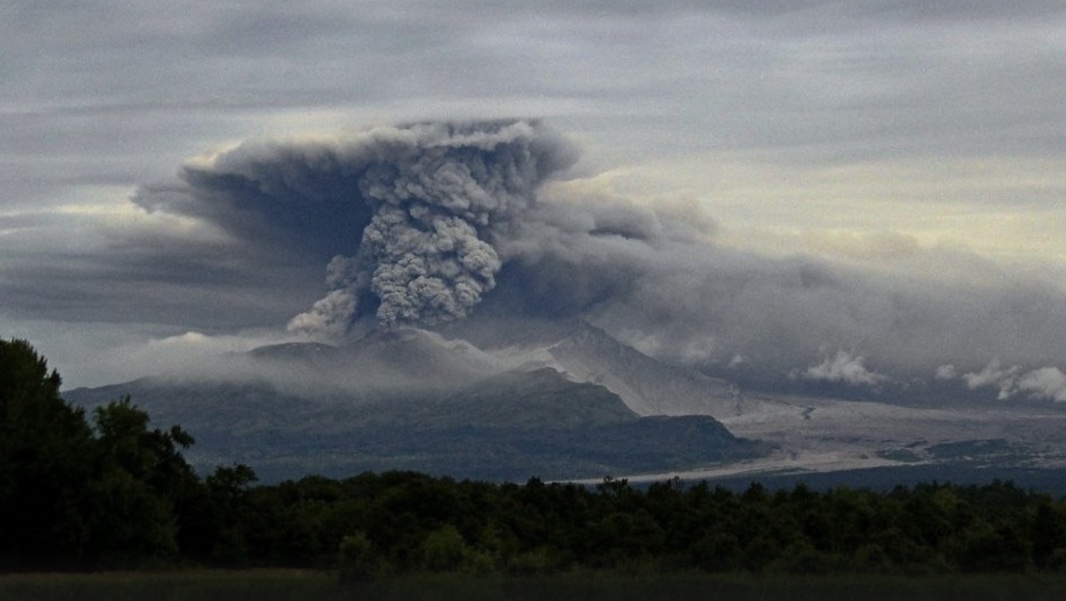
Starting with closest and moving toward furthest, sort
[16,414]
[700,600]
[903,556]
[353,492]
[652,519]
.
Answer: [700,600], [16,414], [903,556], [652,519], [353,492]

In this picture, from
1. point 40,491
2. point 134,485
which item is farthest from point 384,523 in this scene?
point 40,491

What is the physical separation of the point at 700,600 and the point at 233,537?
25.4 meters

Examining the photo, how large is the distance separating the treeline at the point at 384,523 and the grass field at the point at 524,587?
101 inches

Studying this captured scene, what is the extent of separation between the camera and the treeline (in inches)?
3617

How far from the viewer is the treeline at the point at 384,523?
91875 mm

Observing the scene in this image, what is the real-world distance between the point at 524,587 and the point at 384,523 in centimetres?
1477

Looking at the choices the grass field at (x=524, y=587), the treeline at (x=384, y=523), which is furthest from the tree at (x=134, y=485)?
the grass field at (x=524, y=587)

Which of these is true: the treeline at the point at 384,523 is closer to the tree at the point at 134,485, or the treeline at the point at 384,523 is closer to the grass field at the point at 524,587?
the tree at the point at 134,485

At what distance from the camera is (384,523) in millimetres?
106812

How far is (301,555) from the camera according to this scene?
10194 cm

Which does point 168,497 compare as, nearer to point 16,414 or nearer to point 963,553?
point 16,414

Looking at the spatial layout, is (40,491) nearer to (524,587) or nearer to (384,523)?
(384,523)

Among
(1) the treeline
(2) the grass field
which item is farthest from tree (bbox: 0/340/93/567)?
(2) the grass field

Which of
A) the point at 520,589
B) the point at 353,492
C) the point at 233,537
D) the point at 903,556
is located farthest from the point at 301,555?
the point at 903,556
